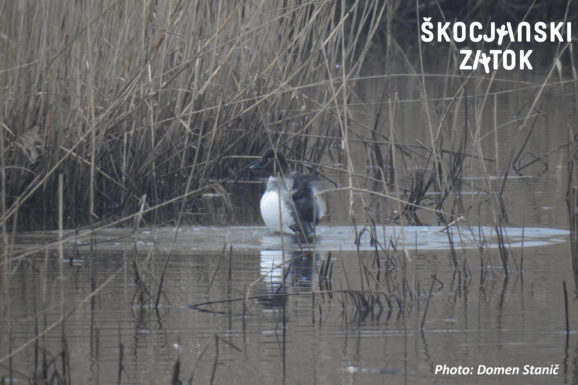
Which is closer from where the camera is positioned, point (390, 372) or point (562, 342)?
point (390, 372)

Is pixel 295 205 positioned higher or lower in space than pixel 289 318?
higher

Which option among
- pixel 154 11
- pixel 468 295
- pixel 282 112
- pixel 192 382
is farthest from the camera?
pixel 282 112

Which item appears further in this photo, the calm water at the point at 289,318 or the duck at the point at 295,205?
the duck at the point at 295,205

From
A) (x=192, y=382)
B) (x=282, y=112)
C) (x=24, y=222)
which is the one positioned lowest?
(x=192, y=382)

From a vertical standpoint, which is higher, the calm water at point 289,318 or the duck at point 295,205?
the duck at point 295,205

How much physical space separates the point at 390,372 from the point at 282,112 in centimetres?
515

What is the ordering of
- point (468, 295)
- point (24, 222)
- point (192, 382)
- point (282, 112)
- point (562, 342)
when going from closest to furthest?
point (192, 382), point (562, 342), point (468, 295), point (24, 222), point (282, 112)

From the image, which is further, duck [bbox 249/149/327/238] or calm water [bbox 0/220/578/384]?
duck [bbox 249/149/327/238]

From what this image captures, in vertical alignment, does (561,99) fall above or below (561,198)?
above

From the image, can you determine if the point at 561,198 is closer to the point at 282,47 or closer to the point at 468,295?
the point at 282,47

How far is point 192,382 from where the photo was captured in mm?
3852

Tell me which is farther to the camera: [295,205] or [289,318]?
[295,205]

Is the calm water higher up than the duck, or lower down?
lower down

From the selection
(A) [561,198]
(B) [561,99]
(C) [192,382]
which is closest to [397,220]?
(A) [561,198]
